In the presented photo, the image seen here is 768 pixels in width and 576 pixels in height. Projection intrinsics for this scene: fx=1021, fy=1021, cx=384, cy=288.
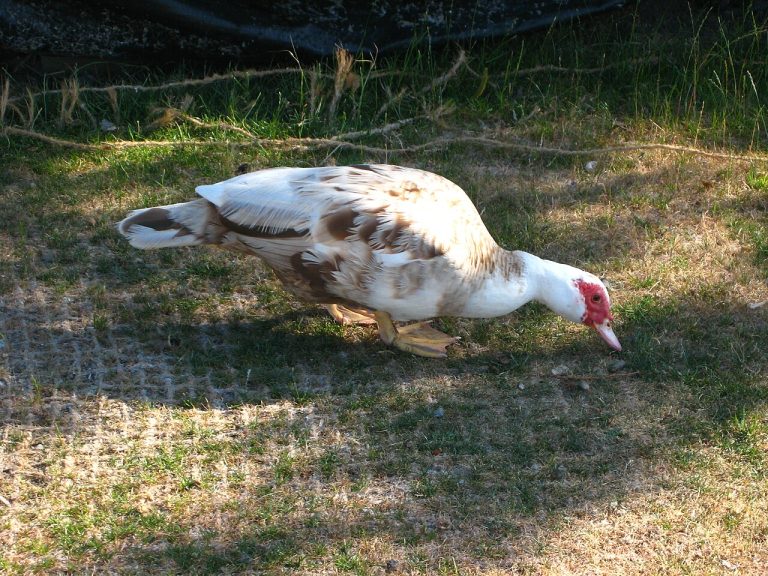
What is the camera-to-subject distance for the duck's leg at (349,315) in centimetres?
486

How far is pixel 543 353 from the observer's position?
15.4 feet

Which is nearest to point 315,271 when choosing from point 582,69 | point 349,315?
point 349,315

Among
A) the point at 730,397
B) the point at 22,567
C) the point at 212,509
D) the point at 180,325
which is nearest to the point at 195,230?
the point at 180,325

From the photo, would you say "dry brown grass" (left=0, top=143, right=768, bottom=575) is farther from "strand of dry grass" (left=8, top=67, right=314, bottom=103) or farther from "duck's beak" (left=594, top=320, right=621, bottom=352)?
"strand of dry grass" (left=8, top=67, right=314, bottom=103)

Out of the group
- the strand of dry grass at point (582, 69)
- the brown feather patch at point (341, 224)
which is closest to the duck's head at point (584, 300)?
the brown feather patch at point (341, 224)

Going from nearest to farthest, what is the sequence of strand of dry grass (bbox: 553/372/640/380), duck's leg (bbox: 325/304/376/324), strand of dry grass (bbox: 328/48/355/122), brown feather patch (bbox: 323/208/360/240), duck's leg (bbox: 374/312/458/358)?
brown feather patch (bbox: 323/208/360/240) < strand of dry grass (bbox: 553/372/640/380) < duck's leg (bbox: 374/312/458/358) < duck's leg (bbox: 325/304/376/324) < strand of dry grass (bbox: 328/48/355/122)

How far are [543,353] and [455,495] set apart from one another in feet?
3.62

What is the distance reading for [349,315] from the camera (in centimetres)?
491

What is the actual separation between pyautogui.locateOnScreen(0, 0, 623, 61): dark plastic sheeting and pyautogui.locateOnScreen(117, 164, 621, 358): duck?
2.12 m

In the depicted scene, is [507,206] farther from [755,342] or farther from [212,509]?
[212,509]

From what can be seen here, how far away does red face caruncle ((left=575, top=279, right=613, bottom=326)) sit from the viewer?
4.55m

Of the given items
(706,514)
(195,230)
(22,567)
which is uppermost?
(195,230)

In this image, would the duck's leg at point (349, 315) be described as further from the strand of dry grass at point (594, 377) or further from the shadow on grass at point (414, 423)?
the strand of dry grass at point (594, 377)

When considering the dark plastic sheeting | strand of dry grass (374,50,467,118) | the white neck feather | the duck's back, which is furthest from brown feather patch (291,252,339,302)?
the dark plastic sheeting
